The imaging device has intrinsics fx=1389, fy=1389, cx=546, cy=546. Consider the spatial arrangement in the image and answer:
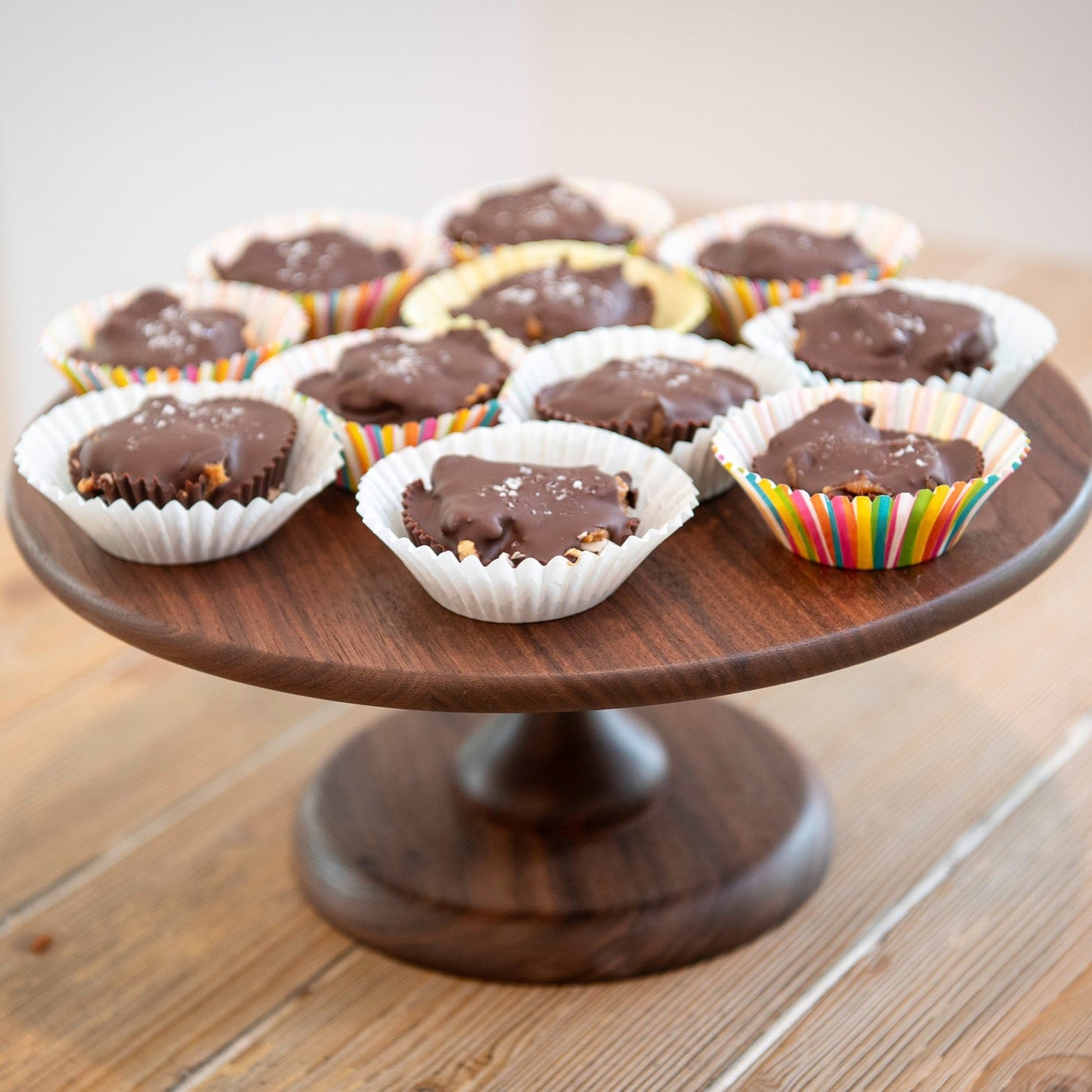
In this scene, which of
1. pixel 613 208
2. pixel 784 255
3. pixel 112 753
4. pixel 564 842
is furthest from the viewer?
pixel 613 208

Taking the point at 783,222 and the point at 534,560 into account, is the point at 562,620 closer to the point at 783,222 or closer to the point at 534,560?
the point at 534,560

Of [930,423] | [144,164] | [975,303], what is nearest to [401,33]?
[144,164]

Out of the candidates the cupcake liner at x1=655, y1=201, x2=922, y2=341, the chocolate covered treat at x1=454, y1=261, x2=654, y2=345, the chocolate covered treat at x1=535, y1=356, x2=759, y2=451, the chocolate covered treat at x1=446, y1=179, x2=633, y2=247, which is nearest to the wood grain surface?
the chocolate covered treat at x1=535, y1=356, x2=759, y2=451

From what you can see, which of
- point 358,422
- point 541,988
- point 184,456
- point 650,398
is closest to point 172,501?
point 184,456

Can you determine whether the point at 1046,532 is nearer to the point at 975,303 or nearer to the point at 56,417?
the point at 975,303

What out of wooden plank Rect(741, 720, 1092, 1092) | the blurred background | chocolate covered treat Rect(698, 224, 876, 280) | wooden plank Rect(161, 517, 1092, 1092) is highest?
chocolate covered treat Rect(698, 224, 876, 280)

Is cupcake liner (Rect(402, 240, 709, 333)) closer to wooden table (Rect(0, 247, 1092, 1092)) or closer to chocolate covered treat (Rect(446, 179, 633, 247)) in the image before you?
chocolate covered treat (Rect(446, 179, 633, 247))

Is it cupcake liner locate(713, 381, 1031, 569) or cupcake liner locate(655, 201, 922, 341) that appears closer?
cupcake liner locate(713, 381, 1031, 569)
